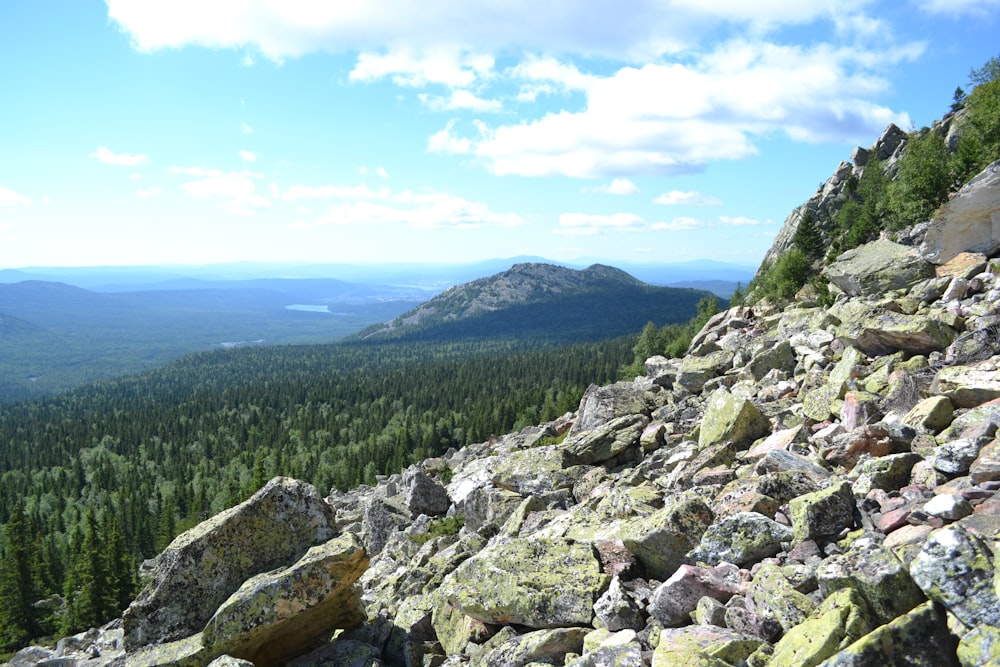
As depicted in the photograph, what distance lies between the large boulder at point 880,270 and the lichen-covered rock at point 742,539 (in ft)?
76.2

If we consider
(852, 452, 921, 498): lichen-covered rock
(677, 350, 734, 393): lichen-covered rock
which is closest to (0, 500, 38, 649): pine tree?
(677, 350, 734, 393): lichen-covered rock

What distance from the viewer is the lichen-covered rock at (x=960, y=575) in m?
7.51

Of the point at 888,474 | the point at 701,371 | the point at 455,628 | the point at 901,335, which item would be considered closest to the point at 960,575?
the point at 888,474

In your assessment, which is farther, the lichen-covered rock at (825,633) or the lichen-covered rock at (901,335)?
the lichen-covered rock at (901,335)

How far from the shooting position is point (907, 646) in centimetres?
756

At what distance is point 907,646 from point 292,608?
15.5 metres

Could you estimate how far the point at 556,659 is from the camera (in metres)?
12.3

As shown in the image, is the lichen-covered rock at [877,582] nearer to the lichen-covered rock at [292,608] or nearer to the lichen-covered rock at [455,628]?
the lichen-covered rock at [455,628]

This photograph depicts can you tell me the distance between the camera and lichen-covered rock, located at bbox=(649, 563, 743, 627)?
11406mm

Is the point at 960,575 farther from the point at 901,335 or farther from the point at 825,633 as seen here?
the point at 901,335

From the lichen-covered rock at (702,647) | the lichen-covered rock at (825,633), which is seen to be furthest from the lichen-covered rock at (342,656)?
the lichen-covered rock at (825,633)

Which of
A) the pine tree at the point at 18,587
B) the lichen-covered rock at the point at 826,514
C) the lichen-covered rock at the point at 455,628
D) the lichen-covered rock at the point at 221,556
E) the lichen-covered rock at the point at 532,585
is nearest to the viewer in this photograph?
the lichen-covered rock at the point at 826,514

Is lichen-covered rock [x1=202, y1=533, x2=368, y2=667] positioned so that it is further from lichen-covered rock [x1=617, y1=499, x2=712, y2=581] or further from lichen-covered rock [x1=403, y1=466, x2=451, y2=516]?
lichen-covered rock [x1=403, y1=466, x2=451, y2=516]

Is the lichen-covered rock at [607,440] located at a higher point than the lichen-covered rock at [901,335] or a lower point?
lower
